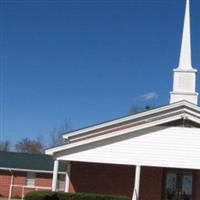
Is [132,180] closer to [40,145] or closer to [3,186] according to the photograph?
[3,186]

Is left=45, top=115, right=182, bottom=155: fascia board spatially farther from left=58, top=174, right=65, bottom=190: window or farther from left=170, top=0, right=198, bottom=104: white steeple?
left=58, top=174, right=65, bottom=190: window

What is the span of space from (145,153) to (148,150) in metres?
0.20

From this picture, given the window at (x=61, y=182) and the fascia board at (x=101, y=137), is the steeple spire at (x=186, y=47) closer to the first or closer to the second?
the fascia board at (x=101, y=137)

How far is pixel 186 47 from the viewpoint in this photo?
117 ft

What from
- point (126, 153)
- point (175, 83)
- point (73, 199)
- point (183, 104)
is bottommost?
point (73, 199)

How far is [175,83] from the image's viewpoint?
32.9 metres

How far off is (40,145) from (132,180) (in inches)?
2498

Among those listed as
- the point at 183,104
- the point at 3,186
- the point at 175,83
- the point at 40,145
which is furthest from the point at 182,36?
the point at 40,145

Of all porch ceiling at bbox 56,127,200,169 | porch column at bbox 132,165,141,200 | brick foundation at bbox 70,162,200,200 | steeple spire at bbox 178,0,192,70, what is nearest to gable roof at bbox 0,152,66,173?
brick foundation at bbox 70,162,200,200

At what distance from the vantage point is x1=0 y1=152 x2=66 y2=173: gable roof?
130ft

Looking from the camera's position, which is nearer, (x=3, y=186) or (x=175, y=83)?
(x=175, y=83)

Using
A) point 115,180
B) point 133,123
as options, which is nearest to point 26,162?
point 115,180

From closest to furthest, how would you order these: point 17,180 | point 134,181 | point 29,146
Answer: point 134,181 → point 17,180 → point 29,146

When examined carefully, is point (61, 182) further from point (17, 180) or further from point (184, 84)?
point (184, 84)
